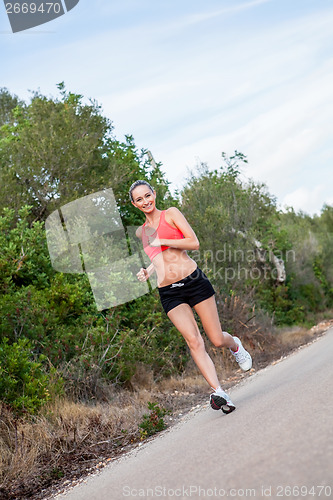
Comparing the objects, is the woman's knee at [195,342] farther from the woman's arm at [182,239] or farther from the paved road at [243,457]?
the woman's arm at [182,239]

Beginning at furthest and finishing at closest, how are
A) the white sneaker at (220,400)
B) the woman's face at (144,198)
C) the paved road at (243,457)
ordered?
the woman's face at (144,198)
the white sneaker at (220,400)
the paved road at (243,457)

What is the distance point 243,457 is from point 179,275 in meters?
2.72

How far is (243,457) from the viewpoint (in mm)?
4145

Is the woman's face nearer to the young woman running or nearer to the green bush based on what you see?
the young woman running

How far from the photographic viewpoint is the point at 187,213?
19.5 metres

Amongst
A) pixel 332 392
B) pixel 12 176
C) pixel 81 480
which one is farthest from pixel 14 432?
pixel 12 176

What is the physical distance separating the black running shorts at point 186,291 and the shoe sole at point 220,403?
1.00 m

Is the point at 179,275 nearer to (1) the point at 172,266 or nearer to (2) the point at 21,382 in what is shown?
(1) the point at 172,266

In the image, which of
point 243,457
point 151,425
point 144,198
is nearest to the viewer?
point 243,457

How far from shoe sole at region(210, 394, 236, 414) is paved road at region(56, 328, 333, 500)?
0.26 feet

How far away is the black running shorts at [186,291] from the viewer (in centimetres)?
662

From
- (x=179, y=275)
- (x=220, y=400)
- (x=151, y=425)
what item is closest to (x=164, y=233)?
(x=179, y=275)

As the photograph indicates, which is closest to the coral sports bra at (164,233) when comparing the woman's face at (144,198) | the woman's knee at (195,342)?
the woman's face at (144,198)

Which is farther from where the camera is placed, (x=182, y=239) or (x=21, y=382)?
(x=21, y=382)
